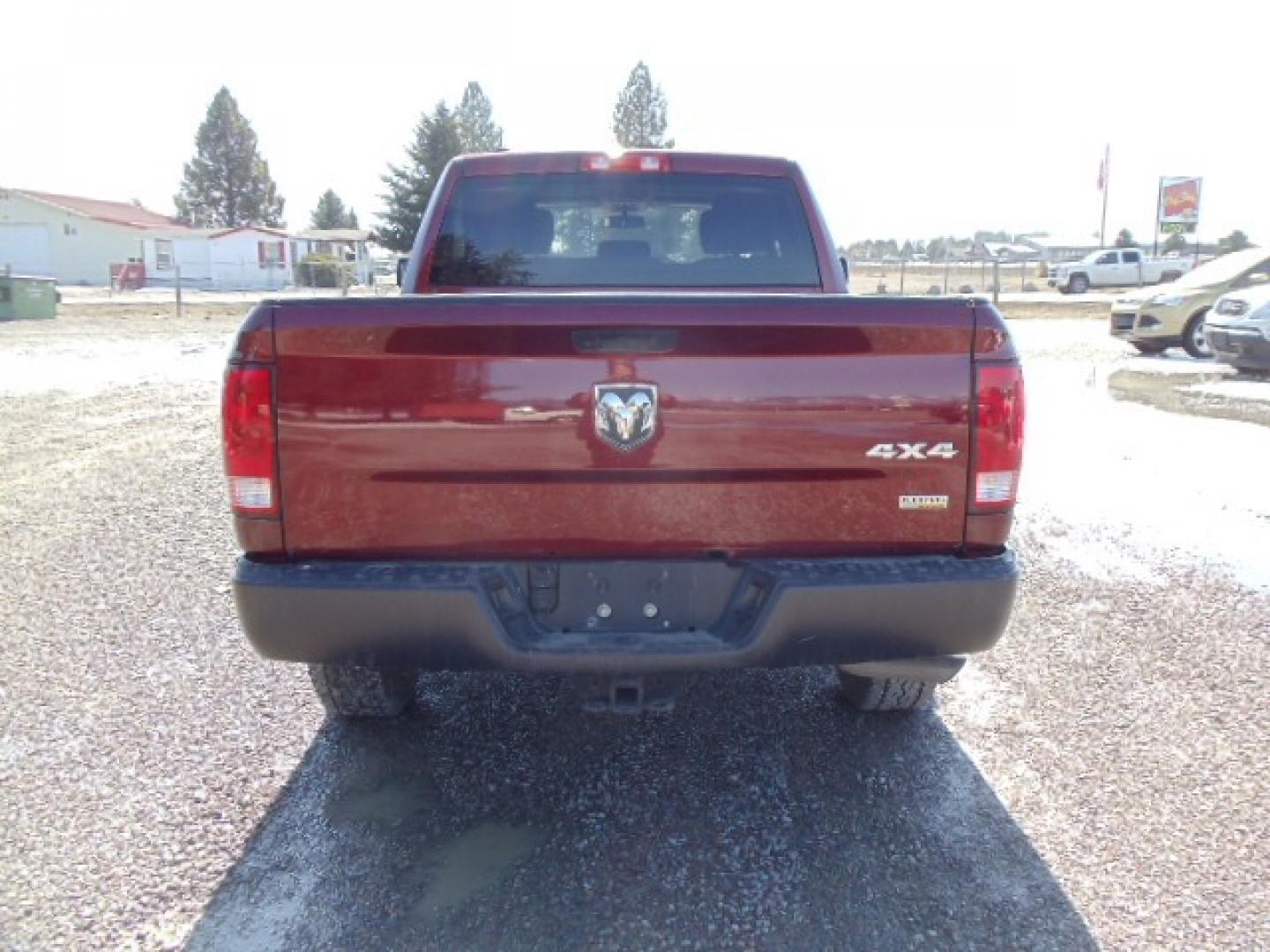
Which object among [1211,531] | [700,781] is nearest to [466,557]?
[700,781]

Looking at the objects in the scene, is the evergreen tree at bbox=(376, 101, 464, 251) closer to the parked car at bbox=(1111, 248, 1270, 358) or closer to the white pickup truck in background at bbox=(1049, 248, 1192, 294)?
the white pickup truck in background at bbox=(1049, 248, 1192, 294)

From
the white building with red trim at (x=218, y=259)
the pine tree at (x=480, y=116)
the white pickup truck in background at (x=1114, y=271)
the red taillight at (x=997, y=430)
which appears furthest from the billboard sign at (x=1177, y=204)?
the red taillight at (x=997, y=430)

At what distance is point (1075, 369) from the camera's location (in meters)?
14.1

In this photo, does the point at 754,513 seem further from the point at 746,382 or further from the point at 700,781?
the point at 700,781

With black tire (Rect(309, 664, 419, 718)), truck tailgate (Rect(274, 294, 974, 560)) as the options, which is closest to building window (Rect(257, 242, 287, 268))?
black tire (Rect(309, 664, 419, 718))

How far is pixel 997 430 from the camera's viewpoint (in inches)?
Answer: 102

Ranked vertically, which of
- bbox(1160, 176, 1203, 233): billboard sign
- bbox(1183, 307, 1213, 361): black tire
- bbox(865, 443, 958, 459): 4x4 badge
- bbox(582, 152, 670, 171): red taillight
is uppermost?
bbox(1160, 176, 1203, 233): billboard sign

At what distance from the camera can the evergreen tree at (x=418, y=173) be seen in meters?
54.4

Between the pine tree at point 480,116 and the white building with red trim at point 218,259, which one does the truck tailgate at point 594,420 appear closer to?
the white building with red trim at point 218,259

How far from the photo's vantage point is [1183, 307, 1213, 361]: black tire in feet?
48.5

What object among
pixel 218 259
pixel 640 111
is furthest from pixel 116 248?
pixel 640 111

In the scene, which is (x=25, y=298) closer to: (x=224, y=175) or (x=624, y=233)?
(x=624, y=233)

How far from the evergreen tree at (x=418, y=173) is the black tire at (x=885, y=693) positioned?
53.5 m

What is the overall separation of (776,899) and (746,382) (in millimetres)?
1323
